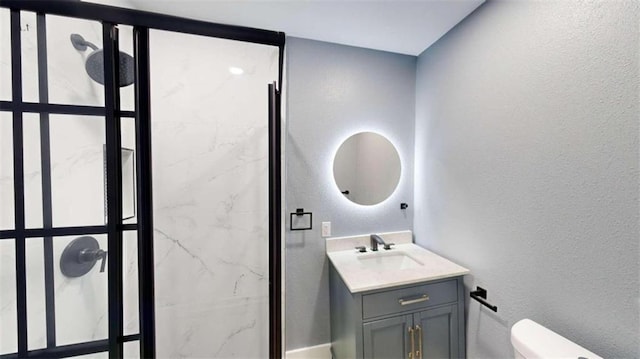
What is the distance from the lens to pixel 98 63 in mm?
821

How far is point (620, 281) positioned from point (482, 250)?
0.55 meters

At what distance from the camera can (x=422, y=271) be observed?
142 centimetres

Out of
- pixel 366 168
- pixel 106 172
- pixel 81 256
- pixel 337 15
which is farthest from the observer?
pixel 366 168

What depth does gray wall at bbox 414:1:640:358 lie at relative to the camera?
80 centimetres

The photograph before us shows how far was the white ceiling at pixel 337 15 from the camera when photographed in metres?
1.30

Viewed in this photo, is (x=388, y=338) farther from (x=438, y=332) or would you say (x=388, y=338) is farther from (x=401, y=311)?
(x=438, y=332)

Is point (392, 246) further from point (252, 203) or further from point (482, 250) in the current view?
point (252, 203)

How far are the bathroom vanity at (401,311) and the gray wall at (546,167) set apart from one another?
125mm

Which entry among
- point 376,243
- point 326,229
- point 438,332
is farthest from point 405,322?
point 326,229

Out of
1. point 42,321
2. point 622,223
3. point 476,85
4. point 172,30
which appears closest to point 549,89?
point 476,85

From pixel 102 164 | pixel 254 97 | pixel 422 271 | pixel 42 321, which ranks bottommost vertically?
pixel 422 271

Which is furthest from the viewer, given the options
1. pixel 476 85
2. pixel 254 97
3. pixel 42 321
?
pixel 254 97

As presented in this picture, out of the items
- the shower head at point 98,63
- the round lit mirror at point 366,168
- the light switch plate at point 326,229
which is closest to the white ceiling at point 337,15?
the shower head at point 98,63

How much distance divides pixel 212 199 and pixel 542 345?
1724 mm
